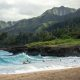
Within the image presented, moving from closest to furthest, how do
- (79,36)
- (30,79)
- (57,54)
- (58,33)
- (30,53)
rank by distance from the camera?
1. (30,79)
2. (57,54)
3. (30,53)
4. (79,36)
5. (58,33)

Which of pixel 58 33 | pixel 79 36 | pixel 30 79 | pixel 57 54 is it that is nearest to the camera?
pixel 30 79

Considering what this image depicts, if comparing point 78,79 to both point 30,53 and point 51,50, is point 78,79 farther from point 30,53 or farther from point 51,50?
point 30,53

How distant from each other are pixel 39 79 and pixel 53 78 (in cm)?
119

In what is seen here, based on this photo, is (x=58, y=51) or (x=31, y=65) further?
(x=58, y=51)

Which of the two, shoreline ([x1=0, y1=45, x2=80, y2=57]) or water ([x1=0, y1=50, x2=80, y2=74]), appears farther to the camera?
shoreline ([x1=0, y1=45, x2=80, y2=57])

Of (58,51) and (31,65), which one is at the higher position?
(31,65)

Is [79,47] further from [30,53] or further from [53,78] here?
[53,78]

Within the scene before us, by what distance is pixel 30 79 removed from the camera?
26.7 m

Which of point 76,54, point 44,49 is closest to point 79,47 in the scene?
point 76,54

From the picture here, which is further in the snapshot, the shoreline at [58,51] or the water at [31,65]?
the shoreline at [58,51]

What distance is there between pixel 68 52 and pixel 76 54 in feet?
13.7

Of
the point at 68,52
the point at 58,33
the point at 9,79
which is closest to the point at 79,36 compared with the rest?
the point at 58,33

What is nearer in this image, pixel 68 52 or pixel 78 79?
pixel 78 79

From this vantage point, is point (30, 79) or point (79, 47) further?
point (79, 47)
